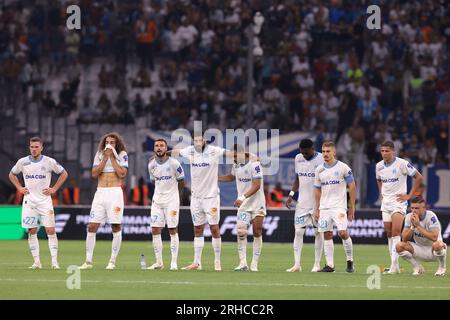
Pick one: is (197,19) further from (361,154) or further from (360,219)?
(360,219)

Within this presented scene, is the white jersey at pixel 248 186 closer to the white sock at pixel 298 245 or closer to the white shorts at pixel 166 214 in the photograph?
the white sock at pixel 298 245

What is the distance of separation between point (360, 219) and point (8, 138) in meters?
11.4

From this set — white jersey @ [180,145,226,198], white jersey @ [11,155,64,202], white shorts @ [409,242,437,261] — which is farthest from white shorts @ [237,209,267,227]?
white jersey @ [11,155,64,202]

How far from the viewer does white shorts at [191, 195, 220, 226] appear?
21500 millimetres

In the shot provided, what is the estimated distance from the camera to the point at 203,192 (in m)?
21.6

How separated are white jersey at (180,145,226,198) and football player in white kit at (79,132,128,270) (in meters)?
1.25

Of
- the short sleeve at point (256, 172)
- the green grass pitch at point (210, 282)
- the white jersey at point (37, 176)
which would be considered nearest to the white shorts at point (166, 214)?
the green grass pitch at point (210, 282)

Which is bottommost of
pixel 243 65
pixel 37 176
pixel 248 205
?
pixel 248 205

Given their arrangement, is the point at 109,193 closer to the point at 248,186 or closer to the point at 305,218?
the point at 248,186

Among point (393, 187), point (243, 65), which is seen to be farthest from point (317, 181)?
point (243, 65)

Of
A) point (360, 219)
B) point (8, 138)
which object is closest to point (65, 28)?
point (8, 138)

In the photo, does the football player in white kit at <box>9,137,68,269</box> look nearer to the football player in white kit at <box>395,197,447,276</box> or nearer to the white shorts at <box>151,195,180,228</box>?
the white shorts at <box>151,195,180,228</box>

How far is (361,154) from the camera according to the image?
119 feet

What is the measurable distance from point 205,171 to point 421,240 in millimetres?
3992
